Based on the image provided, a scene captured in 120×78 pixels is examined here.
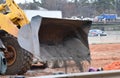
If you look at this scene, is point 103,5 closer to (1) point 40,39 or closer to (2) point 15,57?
(2) point 15,57

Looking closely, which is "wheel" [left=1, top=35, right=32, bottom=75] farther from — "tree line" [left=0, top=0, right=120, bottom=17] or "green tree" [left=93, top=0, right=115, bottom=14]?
"green tree" [left=93, top=0, right=115, bottom=14]

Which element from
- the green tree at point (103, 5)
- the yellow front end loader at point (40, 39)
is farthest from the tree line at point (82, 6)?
the yellow front end loader at point (40, 39)

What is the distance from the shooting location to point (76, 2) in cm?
10400

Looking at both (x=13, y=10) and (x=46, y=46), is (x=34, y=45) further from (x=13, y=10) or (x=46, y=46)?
(x=13, y=10)

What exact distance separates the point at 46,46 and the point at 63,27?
3.09 ft

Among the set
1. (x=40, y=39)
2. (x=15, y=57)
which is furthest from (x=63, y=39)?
(x=15, y=57)

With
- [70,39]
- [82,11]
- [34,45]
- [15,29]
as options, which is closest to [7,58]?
[15,29]

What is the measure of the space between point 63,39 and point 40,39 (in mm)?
993

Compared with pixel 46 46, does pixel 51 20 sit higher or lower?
higher

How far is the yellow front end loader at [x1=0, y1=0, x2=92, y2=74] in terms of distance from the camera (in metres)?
9.06

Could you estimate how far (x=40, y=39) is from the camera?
1021 cm

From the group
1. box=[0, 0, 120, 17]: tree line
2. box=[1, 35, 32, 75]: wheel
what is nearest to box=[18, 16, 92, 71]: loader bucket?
box=[1, 35, 32, 75]: wheel

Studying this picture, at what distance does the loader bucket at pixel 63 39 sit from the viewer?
991 cm

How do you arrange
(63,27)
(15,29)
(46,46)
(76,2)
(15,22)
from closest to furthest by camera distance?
(46,46) < (63,27) < (15,29) < (15,22) < (76,2)
